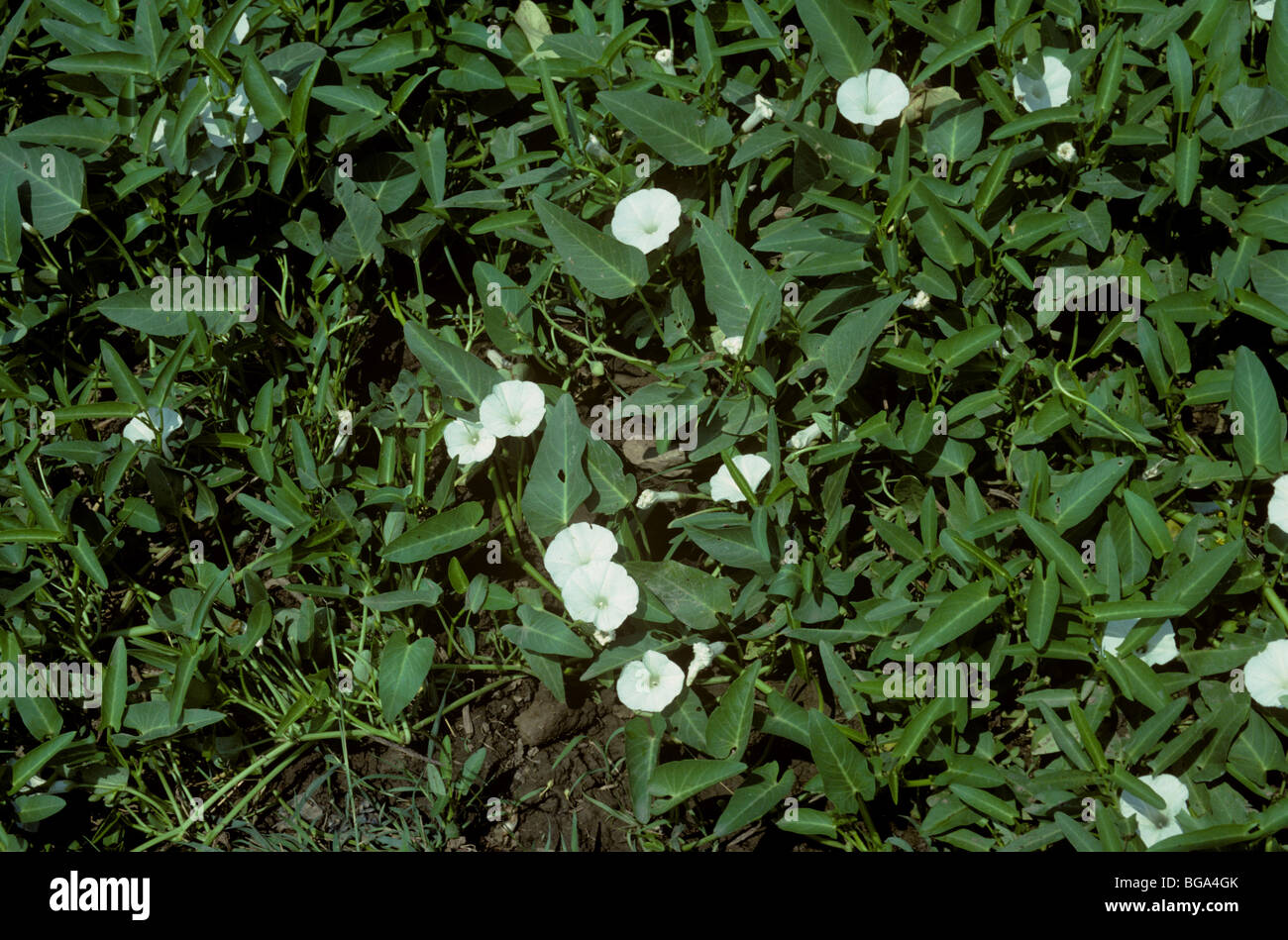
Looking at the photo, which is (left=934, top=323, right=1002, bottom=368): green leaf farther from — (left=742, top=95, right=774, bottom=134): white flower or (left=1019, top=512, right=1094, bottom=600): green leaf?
(left=742, top=95, right=774, bottom=134): white flower

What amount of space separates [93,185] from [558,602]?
1.62 m

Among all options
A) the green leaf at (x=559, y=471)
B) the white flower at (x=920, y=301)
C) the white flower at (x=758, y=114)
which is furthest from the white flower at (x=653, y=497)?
the white flower at (x=758, y=114)

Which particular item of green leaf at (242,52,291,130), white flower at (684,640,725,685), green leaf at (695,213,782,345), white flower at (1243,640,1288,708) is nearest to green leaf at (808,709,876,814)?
white flower at (684,640,725,685)

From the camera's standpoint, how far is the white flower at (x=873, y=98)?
223 cm

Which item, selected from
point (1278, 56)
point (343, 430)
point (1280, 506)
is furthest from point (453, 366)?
point (1278, 56)

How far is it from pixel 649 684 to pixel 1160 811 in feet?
3.17

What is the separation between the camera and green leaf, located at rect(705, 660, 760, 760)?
1.91 m

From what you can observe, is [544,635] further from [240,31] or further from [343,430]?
[240,31]

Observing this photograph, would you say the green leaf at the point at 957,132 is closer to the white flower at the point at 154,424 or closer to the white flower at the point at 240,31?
the white flower at the point at 240,31

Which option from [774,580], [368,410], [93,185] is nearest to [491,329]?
[368,410]

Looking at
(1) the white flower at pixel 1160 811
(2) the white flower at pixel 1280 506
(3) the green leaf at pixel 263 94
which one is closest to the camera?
(1) the white flower at pixel 1160 811

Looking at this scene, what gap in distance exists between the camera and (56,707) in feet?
7.26

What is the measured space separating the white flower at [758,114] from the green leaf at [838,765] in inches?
53.5

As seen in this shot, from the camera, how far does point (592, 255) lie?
227 cm
